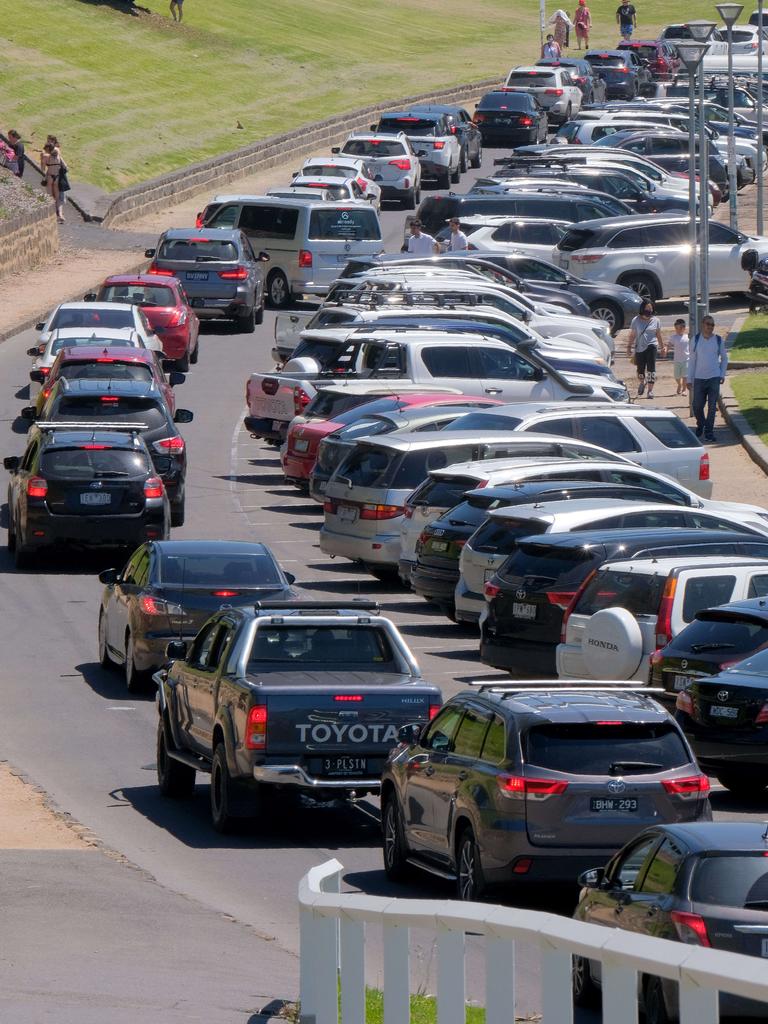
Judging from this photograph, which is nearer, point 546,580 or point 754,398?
point 546,580

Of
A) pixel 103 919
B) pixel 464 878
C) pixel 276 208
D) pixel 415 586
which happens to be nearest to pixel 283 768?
pixel 464 878

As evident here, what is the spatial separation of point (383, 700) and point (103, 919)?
11.1 ft

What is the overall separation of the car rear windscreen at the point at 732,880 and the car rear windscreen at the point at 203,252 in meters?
30.5

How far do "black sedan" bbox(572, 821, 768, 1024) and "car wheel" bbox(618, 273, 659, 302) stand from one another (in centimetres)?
3161

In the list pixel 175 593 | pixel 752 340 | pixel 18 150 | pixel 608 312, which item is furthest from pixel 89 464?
pixel 18 150

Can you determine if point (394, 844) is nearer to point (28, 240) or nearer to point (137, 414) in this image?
point (137, 414)

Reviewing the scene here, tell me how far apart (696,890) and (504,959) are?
10.3ft

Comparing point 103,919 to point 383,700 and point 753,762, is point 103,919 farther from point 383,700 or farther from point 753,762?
point 753,762

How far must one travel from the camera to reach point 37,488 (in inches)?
901

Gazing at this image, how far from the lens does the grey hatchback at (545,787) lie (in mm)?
11008

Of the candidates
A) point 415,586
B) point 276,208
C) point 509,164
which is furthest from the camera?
point 509,164

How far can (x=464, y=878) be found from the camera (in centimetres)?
1130

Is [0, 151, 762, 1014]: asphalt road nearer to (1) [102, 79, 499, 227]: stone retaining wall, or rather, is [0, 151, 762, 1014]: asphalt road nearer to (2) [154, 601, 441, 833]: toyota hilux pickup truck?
(2) [154, 601, 441, 833]: toyota hilux pickup truck

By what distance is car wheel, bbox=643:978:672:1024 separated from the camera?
682cm
